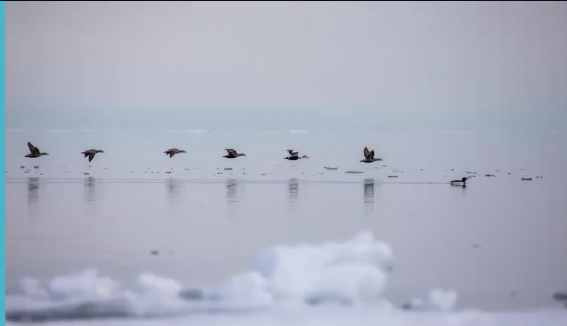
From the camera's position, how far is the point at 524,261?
26.3 feet

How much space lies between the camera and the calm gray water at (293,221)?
780 centimetres

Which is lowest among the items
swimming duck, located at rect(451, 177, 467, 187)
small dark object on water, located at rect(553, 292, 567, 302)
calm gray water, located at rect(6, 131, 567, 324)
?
small dark object on water, located at rect(553, 292, 567, 302)

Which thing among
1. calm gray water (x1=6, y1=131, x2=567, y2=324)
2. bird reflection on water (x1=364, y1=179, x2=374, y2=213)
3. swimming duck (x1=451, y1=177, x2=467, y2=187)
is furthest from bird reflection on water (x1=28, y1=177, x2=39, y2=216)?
swimming duck (x1=451, y1=177, x2=467, y2=187)

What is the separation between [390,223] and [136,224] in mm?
2889

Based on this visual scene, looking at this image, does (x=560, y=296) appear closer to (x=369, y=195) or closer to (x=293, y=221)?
(x=293, y=221)

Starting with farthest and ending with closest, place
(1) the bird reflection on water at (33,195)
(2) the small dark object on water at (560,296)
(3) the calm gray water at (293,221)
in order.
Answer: (1) the bird reflection on water at (33,195), (3) the calm gray water at (293,221), (2) the small dark object on water at (560,296)

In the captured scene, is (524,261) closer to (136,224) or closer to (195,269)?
(195,269)

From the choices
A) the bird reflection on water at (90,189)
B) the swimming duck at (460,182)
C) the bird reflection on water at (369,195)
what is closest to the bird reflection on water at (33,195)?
the bird reflection on water at (90,189)

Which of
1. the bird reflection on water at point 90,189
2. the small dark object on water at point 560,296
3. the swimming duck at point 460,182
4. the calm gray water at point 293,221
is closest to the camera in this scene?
the small dark object on water at point 560,296

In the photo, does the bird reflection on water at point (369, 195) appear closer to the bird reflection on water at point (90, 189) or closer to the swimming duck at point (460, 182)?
the swimming duck at point (460, 182)

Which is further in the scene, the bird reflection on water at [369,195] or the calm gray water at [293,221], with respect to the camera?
the bird reflection on water at [369,195]

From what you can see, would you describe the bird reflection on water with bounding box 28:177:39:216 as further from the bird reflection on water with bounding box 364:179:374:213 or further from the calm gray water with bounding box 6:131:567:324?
the bird reflection on water with bounding box 364:179:374:213

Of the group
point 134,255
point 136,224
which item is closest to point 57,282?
point 134,255

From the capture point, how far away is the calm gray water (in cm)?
780
